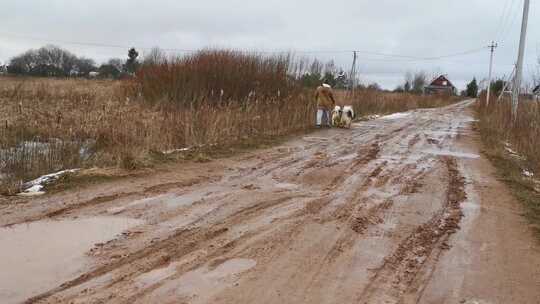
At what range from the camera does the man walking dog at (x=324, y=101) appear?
18453mm

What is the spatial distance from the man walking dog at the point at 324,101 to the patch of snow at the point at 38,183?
1169 centimetres

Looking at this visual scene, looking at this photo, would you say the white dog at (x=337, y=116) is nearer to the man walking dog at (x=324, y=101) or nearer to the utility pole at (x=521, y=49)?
the man walking dog at (x=324, y=101)

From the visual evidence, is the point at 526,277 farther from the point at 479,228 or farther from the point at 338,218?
the point at 338,218

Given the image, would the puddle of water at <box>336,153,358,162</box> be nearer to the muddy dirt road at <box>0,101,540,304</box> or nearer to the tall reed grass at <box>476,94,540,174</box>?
the muddy dirt road at <box>0,101,540,304</box>

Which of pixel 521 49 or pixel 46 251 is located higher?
pixel 521 49

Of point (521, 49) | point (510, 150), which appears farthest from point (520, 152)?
point (521, 49)

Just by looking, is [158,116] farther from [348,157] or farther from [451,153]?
[451,153]

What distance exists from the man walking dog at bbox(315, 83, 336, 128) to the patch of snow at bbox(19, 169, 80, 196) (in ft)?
38.3

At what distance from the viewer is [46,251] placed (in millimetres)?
4875

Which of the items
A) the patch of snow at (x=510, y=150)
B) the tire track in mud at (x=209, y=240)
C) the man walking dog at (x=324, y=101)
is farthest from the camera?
the man walking dog at (x=324, y=101)

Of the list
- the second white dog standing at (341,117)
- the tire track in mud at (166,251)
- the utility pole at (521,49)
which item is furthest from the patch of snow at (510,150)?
the tire track in mud at (166,251)

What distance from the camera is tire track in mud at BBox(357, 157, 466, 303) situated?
14.1 ft

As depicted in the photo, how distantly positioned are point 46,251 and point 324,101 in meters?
14.7

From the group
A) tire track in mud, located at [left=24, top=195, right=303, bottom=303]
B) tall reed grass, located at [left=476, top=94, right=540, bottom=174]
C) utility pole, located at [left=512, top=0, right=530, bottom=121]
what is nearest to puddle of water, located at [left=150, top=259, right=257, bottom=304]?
tire track in mud, located at [left=24, top=195, right=303, bottom=303]
